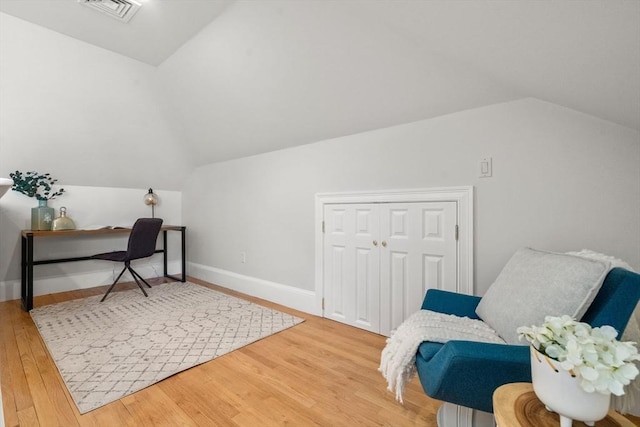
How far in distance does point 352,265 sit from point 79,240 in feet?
11.7

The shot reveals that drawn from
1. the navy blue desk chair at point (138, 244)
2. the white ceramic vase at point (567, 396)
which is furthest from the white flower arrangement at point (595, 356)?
the navy blue desk chair at point (138, 244)

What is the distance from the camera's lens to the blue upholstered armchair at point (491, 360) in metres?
0.98

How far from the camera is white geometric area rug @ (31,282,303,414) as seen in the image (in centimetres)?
171

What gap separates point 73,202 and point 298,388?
3754 millimetres

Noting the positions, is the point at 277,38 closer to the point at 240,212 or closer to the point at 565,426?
the point at 240,212

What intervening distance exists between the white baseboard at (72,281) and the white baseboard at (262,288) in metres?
0.70

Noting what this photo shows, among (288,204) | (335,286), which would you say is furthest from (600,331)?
(288,204)

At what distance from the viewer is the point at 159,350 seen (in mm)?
2061

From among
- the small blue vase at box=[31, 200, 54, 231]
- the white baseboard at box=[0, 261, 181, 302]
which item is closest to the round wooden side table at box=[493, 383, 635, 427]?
the small blue vase at box=[31, 200, 54, 231]

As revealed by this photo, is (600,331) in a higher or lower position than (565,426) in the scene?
higher

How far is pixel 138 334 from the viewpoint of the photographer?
2.32 meters

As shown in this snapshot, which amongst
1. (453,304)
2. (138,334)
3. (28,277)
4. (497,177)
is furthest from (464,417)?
(28,277)

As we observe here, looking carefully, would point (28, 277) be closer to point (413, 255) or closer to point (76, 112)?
point (76, 112)

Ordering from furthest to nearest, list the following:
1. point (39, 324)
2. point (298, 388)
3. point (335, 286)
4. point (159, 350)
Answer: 1. point (335, 286)
2. point (39, 324)
3. point (159, 350)
4. point (298, 388)
